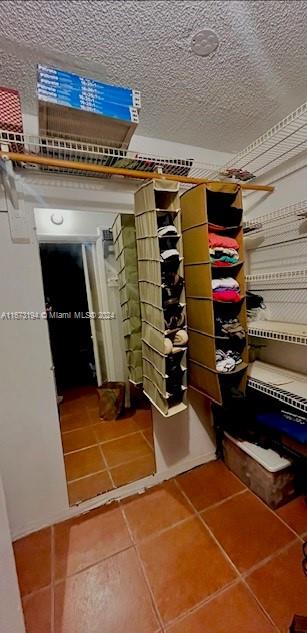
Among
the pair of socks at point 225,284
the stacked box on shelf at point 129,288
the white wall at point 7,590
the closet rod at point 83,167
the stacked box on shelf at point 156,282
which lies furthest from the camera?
the stacked box on shelf at point 129,288

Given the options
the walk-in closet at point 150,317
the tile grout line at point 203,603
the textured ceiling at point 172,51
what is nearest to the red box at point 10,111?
the walk-in closet at point 150,317

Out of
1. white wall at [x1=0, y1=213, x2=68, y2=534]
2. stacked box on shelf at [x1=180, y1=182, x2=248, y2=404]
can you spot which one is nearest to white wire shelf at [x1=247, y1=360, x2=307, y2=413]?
stacked box on shelf at [x1=180, y1=182, x2=248, y2=404]

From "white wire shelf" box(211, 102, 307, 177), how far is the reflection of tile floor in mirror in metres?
1.63

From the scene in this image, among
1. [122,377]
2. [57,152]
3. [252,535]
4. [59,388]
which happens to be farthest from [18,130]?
[252,535]

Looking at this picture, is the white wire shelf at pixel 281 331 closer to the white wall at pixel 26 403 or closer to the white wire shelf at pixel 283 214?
the white wire shelf at pixel 283 214

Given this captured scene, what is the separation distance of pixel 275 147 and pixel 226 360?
1.24m

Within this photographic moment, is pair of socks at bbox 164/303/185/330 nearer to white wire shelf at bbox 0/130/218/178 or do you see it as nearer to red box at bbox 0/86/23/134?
white wire shelf at bbox 0/130/218/178

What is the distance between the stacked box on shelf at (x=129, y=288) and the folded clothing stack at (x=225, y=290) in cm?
44

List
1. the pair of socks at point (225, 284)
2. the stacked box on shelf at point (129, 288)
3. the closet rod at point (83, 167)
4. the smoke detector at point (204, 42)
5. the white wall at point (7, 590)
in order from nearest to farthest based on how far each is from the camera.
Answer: the white wall at point (7, 590) → the smoke detector at point (204, 42) → the closet rod at point (83, 167) → the pair of socks at point (225, 284) → the stacked box on shelf at point (129, 288)

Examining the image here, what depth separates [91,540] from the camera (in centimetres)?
139

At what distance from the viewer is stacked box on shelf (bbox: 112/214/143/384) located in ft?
4.81

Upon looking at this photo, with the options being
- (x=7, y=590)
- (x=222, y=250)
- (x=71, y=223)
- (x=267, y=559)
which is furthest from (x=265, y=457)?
(x=71, y=223)

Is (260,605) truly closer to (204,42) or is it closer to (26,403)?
(26,403)

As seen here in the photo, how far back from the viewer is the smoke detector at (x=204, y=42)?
976 mm
